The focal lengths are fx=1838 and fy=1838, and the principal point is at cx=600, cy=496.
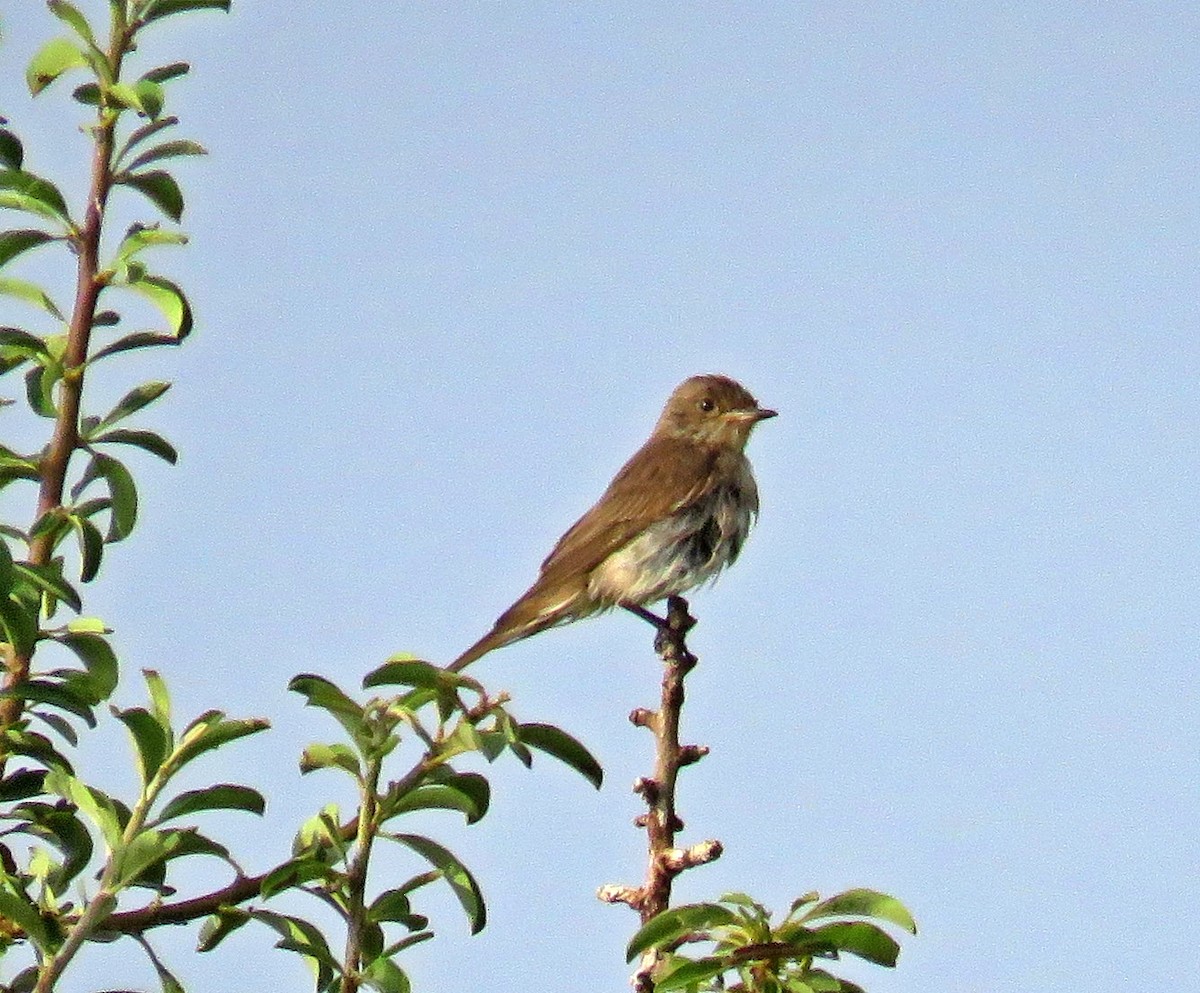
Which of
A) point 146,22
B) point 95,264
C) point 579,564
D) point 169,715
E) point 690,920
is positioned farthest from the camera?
point 579,564

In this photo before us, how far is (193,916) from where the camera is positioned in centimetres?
273

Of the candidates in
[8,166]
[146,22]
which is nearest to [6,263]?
[8,166]

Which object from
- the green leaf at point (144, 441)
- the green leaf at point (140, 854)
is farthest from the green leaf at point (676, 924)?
the green leaf at point (144, 441)

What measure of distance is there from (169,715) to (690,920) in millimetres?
957

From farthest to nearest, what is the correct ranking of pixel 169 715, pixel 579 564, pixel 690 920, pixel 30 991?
1. pixel 579 564
2. pixel 169 715
3. pixel 30 991
4. pixel 690 920

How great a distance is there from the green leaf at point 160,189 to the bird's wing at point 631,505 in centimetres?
537

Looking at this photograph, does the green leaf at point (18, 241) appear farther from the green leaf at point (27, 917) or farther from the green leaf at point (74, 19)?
the green leaf at point (27, 917)

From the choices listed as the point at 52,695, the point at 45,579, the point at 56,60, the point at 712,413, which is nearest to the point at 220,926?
the point at 52,695

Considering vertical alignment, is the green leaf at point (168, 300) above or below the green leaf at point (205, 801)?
above

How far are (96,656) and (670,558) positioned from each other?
578cm

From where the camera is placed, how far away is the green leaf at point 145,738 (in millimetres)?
2875

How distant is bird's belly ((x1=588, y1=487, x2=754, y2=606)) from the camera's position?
28.6ft

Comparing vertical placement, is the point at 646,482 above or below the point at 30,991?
above

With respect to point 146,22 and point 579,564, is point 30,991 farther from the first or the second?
point 579,564
